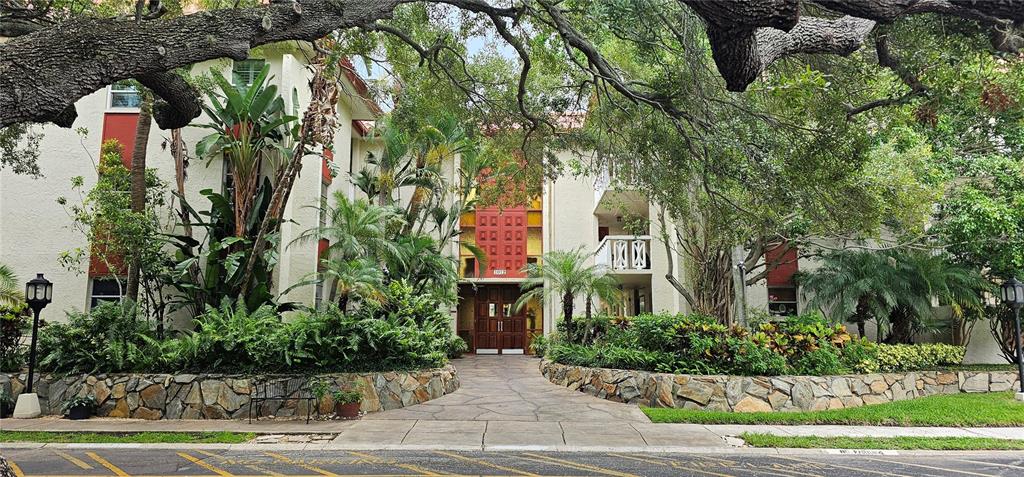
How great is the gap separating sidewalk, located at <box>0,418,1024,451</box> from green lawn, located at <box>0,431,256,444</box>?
32 centimetres

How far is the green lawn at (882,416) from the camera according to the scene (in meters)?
9.72

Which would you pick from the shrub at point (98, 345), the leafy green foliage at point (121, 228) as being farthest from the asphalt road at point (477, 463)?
the leafy green foliage at point (121, 228)

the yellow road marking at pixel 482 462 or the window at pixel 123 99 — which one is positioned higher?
the window at pixel 123 99

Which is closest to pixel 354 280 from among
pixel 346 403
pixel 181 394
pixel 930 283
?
pixel 346 403

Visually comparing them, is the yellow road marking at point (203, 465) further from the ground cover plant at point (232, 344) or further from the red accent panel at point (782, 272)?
the red accent panel at point (782, 272)

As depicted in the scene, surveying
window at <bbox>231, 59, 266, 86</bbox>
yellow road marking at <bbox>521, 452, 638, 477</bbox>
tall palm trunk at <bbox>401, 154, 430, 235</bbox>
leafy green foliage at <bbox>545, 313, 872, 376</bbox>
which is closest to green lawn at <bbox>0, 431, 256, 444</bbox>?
yellow road marking at <bbox>521, 452, 638, 477</bbox>

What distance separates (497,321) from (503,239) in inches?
133

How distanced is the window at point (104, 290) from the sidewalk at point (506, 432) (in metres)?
4.28

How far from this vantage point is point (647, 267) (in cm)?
1942

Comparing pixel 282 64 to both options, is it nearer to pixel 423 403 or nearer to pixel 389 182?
pixel 389 182

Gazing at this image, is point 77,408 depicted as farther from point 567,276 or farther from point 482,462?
point 567,276

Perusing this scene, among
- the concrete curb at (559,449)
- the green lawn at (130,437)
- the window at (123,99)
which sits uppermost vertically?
the window at (123,99)

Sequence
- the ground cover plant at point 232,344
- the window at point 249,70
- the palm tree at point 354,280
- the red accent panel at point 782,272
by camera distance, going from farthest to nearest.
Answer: the red accent panel at point 782,272 → the window at point 249,70 → the palm tree at point 354,280 → the ground cover plant at point 232,344

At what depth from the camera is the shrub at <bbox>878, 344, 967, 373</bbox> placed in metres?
12.6
